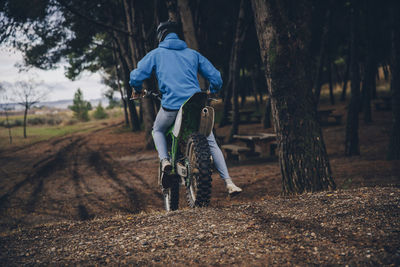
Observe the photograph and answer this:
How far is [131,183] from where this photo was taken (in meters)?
8.41

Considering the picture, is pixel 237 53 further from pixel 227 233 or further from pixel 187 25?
pixel 227 233

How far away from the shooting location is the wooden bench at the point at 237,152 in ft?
32.3

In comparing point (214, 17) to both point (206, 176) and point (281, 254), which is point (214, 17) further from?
point (281, 254)

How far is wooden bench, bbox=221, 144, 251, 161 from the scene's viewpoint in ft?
32.3

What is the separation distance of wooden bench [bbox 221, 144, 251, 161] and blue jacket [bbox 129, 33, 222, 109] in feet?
19.1

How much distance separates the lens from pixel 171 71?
412 cm

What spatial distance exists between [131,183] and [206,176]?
16.5 feet

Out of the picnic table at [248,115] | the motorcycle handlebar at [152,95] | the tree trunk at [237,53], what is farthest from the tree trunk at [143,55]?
the motorcycle handlebar at [152,95]

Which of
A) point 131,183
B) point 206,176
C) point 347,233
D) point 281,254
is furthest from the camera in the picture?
point 131,183

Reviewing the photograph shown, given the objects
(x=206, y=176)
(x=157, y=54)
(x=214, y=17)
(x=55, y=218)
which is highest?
(x=214, y=17)

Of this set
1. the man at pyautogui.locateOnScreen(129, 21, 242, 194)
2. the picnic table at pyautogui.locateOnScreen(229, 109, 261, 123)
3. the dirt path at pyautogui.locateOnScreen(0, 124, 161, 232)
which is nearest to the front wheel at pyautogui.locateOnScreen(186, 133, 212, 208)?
the man at pyautogui.locateOnScreen(129, 21, 242, 194)

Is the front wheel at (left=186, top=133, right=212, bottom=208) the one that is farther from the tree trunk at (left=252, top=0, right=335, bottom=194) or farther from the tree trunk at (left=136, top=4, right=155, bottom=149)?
the tree trunk at (left=136, top=4, right=155, bottom=149)

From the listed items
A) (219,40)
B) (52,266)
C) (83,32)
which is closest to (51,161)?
(83,32)

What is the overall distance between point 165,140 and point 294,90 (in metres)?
1.90
